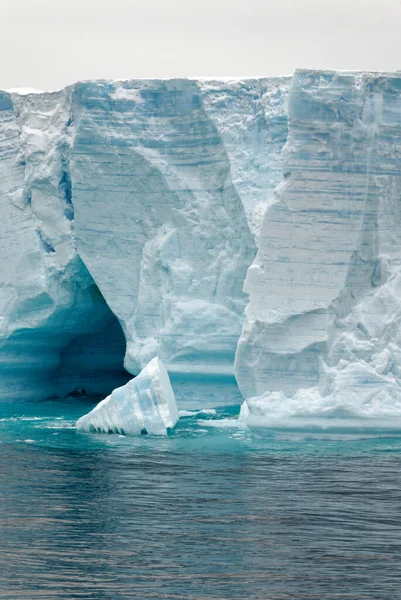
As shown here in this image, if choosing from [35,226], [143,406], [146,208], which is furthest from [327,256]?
[35,226]

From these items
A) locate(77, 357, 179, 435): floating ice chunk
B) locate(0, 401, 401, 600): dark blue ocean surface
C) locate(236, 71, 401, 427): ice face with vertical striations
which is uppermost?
locate(236, 71, 401, 427): ice face with vertical striations

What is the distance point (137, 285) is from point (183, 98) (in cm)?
262

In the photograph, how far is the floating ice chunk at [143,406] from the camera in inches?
586

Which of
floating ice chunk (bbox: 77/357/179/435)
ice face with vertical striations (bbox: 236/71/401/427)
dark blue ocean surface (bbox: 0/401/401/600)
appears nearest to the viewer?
dark blue ocean surface (bbox: 0/401/401/600)

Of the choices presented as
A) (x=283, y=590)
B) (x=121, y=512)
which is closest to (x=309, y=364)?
(x=121, y=512)

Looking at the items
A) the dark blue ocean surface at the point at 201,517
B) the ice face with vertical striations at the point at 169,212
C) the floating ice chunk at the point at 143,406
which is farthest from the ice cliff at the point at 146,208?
the dark blue ocean surface at the point at 201,517

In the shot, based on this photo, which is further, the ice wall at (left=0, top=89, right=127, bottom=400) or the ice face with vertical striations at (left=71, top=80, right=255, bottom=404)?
the ice wall at (left=0, top=89, right=127, bottom=400)

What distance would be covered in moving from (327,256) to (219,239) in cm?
243

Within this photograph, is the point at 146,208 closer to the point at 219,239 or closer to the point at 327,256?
the point at 219,239

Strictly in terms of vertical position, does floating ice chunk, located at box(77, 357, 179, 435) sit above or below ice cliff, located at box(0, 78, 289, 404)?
below

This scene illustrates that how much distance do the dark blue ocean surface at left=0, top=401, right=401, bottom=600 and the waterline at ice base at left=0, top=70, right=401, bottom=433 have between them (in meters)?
1.17

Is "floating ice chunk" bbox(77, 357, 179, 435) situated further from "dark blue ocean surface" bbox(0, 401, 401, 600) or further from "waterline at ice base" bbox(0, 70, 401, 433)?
"waterline at ice base" bbox(0, 70, 401, 433)

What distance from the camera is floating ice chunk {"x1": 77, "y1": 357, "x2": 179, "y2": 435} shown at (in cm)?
1488

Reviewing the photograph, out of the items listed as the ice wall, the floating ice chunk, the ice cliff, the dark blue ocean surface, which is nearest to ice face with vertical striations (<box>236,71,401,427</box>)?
the dark blue ocean surface
